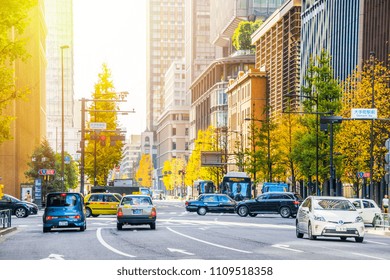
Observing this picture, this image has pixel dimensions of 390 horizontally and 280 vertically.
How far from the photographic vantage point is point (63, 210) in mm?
36344

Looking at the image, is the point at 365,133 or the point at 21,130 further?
the point at 21,130

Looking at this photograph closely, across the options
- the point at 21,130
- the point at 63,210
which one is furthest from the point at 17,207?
the point at 21,130

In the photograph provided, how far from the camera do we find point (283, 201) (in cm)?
5978

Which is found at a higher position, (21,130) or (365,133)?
(21,130)

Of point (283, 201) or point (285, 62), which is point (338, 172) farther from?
point (285, 62)

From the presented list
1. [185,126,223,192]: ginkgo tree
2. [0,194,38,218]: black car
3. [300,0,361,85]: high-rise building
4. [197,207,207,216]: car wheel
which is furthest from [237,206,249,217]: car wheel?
[185,126,223,192]: ginkgo tree

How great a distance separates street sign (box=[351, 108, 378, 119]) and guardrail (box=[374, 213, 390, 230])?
14.9ft

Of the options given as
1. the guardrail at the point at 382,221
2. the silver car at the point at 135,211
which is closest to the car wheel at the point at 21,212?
the silver car at the point at 135,211

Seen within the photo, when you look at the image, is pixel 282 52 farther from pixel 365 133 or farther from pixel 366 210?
pixel 366 210

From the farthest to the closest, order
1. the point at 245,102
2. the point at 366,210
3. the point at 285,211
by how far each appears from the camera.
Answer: the point at 245,102, the point at 285,211, the point at 366,210

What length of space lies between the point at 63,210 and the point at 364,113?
1444 centimetres

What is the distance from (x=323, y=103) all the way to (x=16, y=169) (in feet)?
134

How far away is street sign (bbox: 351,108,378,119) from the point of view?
128 feet
